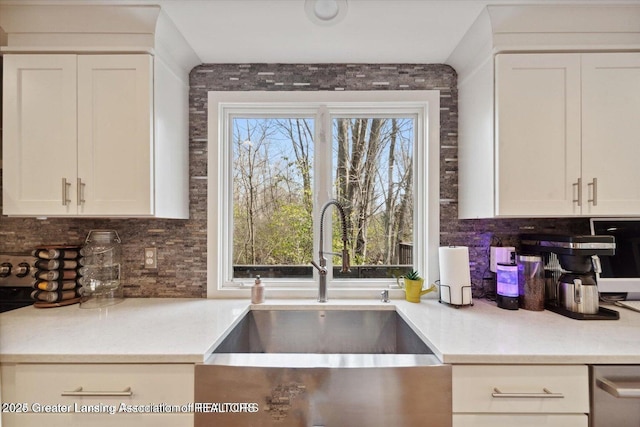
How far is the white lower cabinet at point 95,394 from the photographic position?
106cm

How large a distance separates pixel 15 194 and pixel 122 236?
0.50 meters

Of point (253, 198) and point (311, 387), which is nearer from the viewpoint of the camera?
point (311, 387)

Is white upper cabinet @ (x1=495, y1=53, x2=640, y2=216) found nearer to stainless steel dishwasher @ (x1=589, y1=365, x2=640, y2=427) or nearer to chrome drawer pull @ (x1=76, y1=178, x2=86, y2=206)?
stainless steel dishwasher @ (x1=589, y1=365, x2=640, y2=427)

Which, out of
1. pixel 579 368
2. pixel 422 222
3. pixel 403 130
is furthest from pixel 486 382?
pixel 403 130

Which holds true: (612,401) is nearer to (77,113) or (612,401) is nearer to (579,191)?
(579,191)

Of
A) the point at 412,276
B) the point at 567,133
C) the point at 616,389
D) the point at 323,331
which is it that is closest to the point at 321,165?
the point at 412,276

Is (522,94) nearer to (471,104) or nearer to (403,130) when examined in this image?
(471,104)

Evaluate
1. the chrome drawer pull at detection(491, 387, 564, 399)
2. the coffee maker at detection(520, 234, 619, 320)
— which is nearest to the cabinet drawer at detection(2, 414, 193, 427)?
the chrome drawer pull at detection(491, 387, 564, 399)

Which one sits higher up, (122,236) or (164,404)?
(122,236)

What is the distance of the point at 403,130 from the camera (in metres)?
1.93

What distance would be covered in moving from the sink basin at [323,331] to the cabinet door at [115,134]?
81 centimetres

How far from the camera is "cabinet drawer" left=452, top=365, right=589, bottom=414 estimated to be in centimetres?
105

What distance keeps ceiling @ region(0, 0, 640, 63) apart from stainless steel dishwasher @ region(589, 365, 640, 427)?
1475mm

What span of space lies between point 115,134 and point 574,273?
88.5 inches
